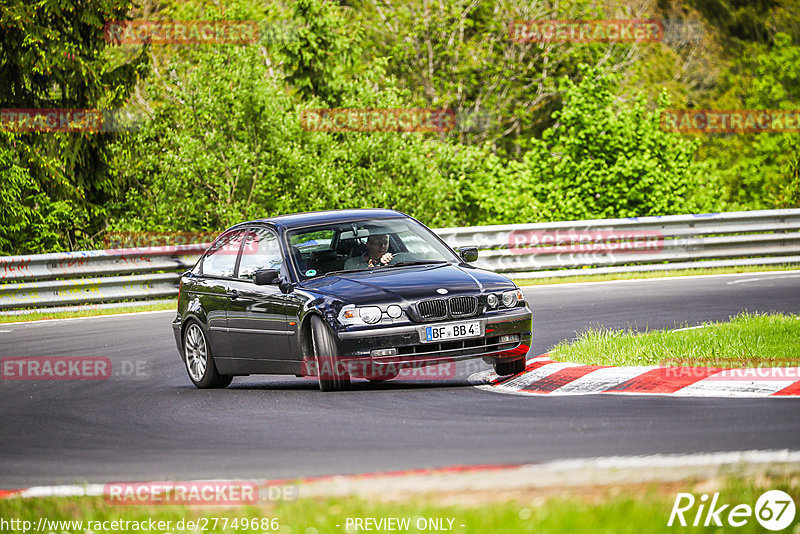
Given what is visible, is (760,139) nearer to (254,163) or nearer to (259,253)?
(254,163)

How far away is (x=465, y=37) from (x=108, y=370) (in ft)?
103

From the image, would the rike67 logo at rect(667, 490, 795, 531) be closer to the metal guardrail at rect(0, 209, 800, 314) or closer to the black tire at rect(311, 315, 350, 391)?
the black tire at rect(311, 315, 350, 391)

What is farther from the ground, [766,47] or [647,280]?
[766,47]

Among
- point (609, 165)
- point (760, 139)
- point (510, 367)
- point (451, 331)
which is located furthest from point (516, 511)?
point (760, 139)

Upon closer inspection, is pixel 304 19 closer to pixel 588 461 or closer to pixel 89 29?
pixel 89 29

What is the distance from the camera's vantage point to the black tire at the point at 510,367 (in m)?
9.87

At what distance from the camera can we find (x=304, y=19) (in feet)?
112

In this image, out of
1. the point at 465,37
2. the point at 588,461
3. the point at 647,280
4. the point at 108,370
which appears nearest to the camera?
the point at 588,461

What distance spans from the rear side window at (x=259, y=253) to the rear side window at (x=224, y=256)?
5.8 inches

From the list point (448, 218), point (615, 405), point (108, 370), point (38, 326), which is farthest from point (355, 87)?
point (615, 405)

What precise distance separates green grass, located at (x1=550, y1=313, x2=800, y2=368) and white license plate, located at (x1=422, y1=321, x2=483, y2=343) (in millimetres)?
1188

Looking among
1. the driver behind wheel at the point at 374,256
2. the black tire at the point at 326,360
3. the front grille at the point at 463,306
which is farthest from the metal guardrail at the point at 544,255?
the front grille at the point at 463,306

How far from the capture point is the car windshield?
10375 millimetres

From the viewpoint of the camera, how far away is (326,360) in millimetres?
9445
